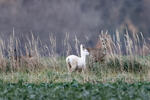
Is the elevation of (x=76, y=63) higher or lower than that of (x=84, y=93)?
higher

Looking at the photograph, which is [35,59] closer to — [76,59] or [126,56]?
[76,59]

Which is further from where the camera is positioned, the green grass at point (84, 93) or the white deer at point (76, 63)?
the white deer at point (76, 63)

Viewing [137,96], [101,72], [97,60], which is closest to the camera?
[137,96]

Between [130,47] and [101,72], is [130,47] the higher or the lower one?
the higher one

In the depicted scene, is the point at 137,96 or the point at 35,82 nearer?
the point at 137,96

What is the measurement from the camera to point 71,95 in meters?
4.79

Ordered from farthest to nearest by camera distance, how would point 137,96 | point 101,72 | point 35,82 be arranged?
1. point 101,72
2. point 35,82
3. point 137,96

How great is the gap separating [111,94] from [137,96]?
41 centimetres

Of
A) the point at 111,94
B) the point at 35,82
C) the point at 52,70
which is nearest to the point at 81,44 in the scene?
the point at 52,70

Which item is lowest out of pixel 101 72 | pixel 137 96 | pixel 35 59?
pixel 137 96

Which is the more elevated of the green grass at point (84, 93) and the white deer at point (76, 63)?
the white deer at point (76, 63)

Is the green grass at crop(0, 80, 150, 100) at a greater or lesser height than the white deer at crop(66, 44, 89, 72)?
lesser

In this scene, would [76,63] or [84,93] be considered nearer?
[84,93]

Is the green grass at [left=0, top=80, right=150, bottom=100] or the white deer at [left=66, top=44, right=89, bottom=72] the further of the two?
the white deer at [left=66, top=44, right=89, bottom=72]
